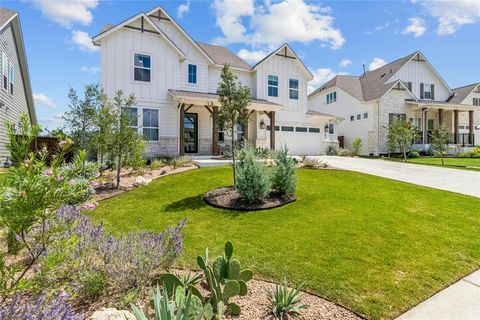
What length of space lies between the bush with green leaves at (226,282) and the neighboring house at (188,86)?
12.0 m

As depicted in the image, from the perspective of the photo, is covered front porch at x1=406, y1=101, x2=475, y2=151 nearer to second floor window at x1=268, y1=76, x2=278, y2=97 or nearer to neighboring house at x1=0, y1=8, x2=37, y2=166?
second floor window at x1=268, y1=76, x2=278, y2=97

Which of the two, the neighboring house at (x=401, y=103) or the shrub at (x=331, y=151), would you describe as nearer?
the shrub at (x=331, y=151)

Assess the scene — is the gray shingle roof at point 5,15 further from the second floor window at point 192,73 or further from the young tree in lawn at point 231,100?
the young tree in lawn at point 231,100

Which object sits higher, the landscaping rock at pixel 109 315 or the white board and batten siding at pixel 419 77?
the white board and batten siding at pixel 419 77

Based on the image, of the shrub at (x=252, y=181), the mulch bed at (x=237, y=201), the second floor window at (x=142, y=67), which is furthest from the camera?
the second floor window at (x=142, y=67)

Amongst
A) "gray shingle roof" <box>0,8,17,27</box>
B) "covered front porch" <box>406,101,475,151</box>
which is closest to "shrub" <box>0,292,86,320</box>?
"gray shingle roof" <box>0,8,17,27</box>

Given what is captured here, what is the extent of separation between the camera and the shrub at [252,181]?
6820mm

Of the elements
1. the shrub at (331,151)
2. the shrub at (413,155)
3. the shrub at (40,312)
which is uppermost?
the shrub at (331,151)

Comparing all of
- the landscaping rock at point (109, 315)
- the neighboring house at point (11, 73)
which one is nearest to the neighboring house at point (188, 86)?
the neighboring house at point (11, 73)

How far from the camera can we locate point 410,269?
391 centimetres

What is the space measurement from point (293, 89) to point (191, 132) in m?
8.62

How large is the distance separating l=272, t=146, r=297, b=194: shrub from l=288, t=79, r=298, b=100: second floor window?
45.5ft

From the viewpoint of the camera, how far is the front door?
56.2 ft

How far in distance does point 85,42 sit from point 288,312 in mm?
17051
